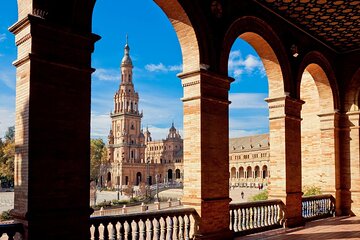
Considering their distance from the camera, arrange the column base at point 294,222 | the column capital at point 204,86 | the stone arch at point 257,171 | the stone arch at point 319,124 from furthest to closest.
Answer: the stone arch at point 257,171 < the stone arch at point 319,124 < the column base at point 294,222 < the column capital at point 204,86

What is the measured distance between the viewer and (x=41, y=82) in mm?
6176

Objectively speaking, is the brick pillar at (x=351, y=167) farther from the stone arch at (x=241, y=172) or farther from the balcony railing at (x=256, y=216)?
the stone arch at (x=241, y=172)

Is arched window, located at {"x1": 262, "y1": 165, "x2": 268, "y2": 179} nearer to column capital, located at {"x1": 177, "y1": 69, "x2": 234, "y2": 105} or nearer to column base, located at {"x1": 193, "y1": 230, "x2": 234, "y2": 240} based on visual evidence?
column base, located at {"x1": 193, "y1": 230, "x2": 234, "y2": 240}

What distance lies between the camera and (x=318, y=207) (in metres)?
14.6

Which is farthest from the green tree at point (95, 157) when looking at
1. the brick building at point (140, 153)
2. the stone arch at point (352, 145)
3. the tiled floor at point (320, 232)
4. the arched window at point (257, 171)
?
the tiled floor at point (320, 232)

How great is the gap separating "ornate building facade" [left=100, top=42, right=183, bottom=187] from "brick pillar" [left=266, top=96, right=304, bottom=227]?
88420mm

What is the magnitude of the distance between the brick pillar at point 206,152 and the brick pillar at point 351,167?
26.2 feet

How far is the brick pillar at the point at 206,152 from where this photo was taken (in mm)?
9102

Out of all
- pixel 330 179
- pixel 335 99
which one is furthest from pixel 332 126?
pixel 330 179

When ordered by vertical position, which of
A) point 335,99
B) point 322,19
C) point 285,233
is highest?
point 322,19

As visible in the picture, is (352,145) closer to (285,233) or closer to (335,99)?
(335,99)

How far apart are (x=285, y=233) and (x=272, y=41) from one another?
5.75 metres

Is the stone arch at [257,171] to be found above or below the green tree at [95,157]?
below

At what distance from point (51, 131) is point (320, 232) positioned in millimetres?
8400
